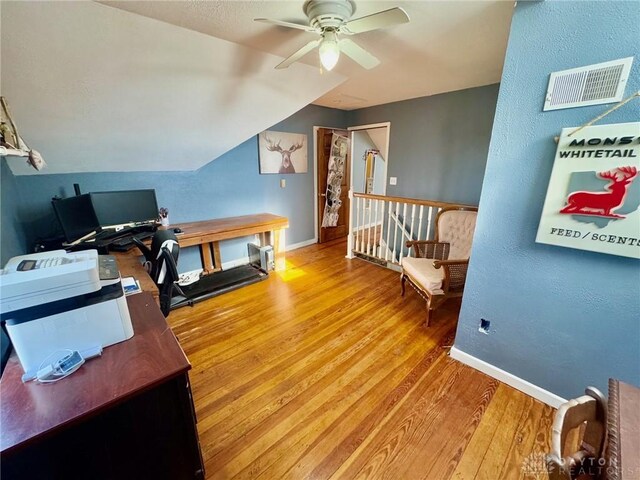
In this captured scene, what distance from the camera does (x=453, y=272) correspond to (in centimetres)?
227

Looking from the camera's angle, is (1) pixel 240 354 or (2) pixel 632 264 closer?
(2) pixel 632 264

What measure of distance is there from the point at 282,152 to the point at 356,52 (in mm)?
2427

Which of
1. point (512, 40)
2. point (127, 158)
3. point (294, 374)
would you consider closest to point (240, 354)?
point (294, 374)

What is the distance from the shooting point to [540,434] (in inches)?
57.1

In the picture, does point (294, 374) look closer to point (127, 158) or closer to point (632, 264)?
point (632, 264)

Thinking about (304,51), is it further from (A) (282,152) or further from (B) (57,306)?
(A) (282,152)

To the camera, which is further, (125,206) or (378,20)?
(125,206)

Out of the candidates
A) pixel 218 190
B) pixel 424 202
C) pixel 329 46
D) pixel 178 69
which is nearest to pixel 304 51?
pixel 329 46

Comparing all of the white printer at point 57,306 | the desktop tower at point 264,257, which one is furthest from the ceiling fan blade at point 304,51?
the desktop tower at point 264,257

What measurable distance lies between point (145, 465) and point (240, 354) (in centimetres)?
106

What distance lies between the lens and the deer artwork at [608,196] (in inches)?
47.3

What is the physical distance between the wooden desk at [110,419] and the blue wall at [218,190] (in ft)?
4.82

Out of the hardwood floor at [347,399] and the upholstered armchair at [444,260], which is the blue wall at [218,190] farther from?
the upholstered armchair at [444,260]

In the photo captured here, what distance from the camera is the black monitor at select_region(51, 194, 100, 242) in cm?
209
